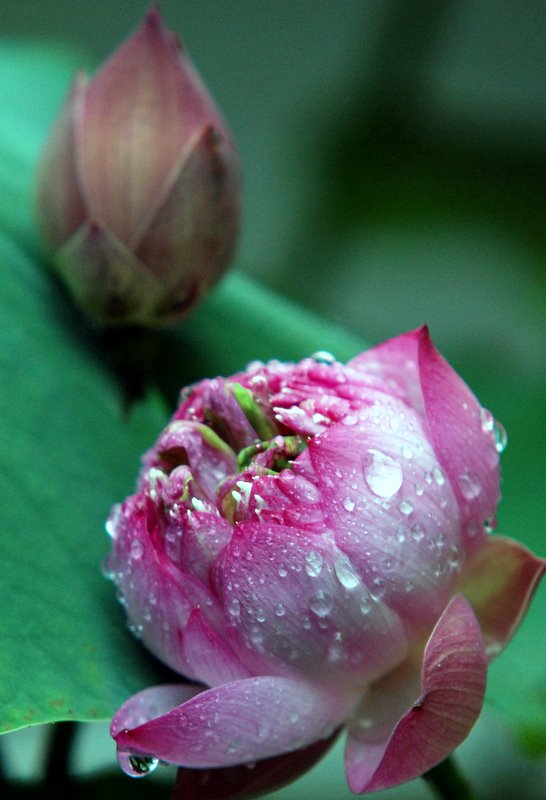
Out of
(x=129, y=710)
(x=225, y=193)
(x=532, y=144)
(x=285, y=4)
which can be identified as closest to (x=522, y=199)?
(x=532, y=144)

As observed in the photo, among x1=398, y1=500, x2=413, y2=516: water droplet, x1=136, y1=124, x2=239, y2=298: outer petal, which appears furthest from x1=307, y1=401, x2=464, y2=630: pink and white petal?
x1=136, y1=124, x2=239, y2=298: outer petal

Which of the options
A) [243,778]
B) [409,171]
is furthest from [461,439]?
[409,171]

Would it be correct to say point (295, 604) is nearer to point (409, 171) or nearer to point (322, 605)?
point (322, 605)

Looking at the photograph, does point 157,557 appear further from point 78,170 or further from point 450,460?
point 78,170

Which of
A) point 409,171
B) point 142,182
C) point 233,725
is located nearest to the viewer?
point 233,725

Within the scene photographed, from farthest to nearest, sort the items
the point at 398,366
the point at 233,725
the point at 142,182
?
the point at 142,182, the point at 398,366, the point at 233,725
